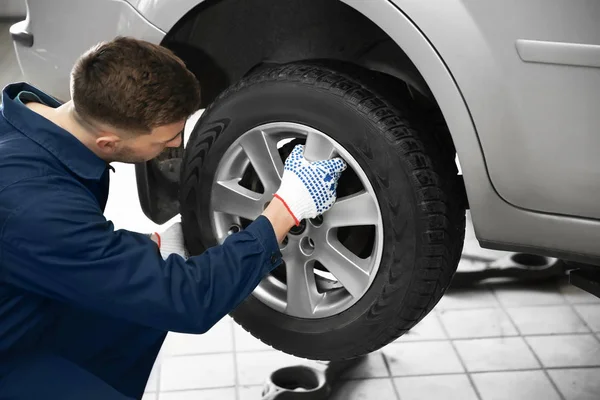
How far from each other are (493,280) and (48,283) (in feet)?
5.93

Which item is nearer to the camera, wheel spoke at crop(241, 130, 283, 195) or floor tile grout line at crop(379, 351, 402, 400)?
wheel spoke at crop(241, 130, 283, 195)

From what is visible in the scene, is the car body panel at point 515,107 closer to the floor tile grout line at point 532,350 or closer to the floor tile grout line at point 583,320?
the floor tile grout line at point 532,350

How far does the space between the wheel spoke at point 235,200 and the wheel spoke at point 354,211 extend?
0.20 metres

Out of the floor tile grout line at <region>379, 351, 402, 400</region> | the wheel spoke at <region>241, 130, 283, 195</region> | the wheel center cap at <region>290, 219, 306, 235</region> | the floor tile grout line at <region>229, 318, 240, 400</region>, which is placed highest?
the wheel spoke at <region>241, 130, 283, 195</region>

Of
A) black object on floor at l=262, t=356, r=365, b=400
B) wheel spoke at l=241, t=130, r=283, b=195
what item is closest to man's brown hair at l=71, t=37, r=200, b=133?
wheel spoke at l=241, t=130, r=283, b=195

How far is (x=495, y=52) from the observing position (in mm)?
1504

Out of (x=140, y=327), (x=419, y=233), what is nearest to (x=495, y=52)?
(x=419, y=233)

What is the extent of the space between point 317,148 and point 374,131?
145 millimetres

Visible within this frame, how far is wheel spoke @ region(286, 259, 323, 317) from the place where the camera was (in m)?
1.92

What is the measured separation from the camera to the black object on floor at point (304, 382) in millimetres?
2180

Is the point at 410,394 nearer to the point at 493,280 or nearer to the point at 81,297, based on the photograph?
the point at 493,280

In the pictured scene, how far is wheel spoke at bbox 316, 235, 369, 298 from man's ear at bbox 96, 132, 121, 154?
58cm

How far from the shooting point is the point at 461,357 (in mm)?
2398

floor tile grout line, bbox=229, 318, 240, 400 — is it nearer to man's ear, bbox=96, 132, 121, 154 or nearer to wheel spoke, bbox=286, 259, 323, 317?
wheel spoke, bbox=286, 259, 323, 317
